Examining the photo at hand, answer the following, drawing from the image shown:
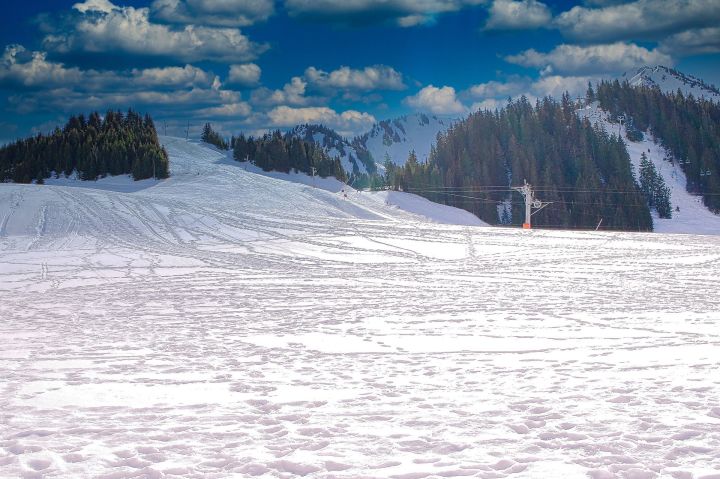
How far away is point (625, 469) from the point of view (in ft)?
16.4

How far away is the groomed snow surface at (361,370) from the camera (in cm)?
534

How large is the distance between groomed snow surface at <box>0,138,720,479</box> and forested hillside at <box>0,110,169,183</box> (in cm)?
9053

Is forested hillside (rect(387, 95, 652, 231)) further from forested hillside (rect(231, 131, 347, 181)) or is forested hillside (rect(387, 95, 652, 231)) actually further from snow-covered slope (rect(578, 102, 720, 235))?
forested hillside (rect(231, 131, 347, 181))

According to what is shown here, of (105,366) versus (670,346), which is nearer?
(105,366)

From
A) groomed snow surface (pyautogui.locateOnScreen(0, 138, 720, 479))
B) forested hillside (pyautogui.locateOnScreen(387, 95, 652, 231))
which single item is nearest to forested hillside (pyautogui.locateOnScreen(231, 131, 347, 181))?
forested hillside (pyautogui.locateOnScreen(387, 95, 652, 231))

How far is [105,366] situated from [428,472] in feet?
17.3

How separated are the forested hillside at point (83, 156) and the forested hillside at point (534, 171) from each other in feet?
215

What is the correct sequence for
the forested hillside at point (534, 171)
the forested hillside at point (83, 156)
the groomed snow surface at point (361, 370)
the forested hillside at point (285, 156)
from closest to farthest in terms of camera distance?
the groomed snow surface at point (361, 370) < the forested hillside at point (83, 156) < the forested hillside at point (285, 156) < the forested hillside at point (534, 171)

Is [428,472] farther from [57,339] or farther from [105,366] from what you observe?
[57,339]

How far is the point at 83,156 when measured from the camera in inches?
4616

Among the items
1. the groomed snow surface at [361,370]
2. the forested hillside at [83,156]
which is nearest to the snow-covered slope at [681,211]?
the forested hillside at [83,156]

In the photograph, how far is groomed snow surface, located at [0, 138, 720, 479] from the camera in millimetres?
5344

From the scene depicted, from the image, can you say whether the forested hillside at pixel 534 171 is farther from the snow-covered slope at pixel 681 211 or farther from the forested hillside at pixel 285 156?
the forested hillside at pixel 285 156

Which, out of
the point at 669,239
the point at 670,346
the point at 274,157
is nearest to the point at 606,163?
the point at 274,157
